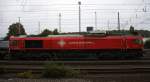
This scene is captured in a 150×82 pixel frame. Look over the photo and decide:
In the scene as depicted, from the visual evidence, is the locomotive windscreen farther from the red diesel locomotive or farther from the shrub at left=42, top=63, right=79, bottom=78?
the shrub at left=42, top=63, right=79, bottom=78

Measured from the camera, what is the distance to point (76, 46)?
115ft

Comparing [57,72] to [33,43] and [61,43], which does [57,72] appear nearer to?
[61,43]

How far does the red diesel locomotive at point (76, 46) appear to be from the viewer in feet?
113

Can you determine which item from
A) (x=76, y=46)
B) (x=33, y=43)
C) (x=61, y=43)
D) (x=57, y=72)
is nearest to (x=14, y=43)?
(x=33, y=43)

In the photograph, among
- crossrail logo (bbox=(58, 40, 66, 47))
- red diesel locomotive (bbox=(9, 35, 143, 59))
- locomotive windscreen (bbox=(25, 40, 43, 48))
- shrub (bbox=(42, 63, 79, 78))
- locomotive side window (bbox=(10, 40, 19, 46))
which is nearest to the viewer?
shrub (bbox=(42, 63, 79, 78))

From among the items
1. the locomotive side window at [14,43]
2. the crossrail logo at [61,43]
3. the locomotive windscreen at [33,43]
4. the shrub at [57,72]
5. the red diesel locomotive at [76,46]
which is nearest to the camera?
the shrub at [57,72]

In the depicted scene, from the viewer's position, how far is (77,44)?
35156 mm

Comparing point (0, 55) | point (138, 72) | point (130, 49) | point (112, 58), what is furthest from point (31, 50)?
point (138, 72)

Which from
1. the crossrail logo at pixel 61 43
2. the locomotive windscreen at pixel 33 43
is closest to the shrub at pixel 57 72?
the crossrail logo at pixel 61 43

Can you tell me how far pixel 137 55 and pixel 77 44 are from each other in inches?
280

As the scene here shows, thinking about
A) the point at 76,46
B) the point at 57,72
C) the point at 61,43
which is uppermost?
the point at 61,43

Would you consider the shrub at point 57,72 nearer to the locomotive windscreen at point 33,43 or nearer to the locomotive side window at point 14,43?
the locomotive windscreen at point 33,43

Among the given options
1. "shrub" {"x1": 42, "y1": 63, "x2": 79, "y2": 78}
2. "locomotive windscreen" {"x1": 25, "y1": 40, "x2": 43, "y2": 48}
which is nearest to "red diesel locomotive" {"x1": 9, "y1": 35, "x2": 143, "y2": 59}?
"locomotive windscreen" {"x1": 25, "y1": 40, "x2": 43, "y2": 48}

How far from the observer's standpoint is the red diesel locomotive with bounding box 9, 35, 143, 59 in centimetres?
3450
